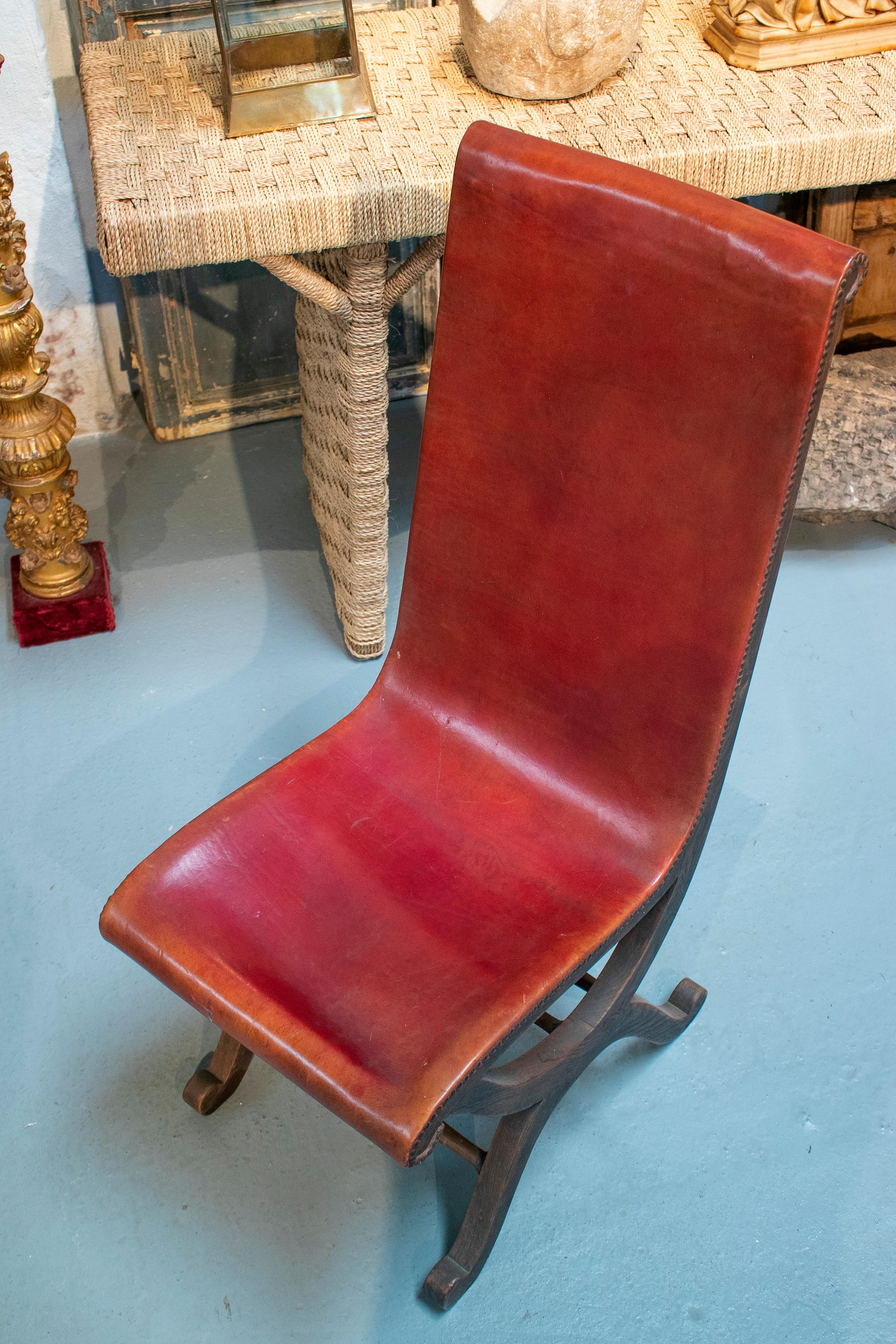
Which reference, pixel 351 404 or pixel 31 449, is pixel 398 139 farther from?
pixel 31 449

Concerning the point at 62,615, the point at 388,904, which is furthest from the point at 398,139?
the point at 388,904

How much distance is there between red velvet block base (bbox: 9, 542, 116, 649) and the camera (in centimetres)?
221

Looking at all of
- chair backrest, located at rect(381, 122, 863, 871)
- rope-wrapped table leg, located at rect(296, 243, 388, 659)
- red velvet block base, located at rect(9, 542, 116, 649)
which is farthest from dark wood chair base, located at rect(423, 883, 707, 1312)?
red velvet block base, located at rect(9, 542, 116, 649)

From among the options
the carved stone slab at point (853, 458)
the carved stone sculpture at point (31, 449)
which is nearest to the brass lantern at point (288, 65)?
the carved stone sculpture at point (31, 449)

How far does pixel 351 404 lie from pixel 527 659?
67 cm

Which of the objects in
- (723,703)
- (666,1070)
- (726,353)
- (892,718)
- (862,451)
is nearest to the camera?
(726,353)

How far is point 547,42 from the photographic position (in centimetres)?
178

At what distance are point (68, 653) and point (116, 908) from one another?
40.9 inches

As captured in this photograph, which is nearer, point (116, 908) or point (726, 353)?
point (726, 353)

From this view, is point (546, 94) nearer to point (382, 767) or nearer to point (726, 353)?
point (726, 353)

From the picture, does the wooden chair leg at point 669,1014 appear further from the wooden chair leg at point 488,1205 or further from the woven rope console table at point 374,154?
the woven rope console table at point 374,154

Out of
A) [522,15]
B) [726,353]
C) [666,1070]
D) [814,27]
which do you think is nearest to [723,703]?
[726,353]

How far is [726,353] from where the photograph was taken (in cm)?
116

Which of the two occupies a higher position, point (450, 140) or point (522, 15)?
point (522, 15)
